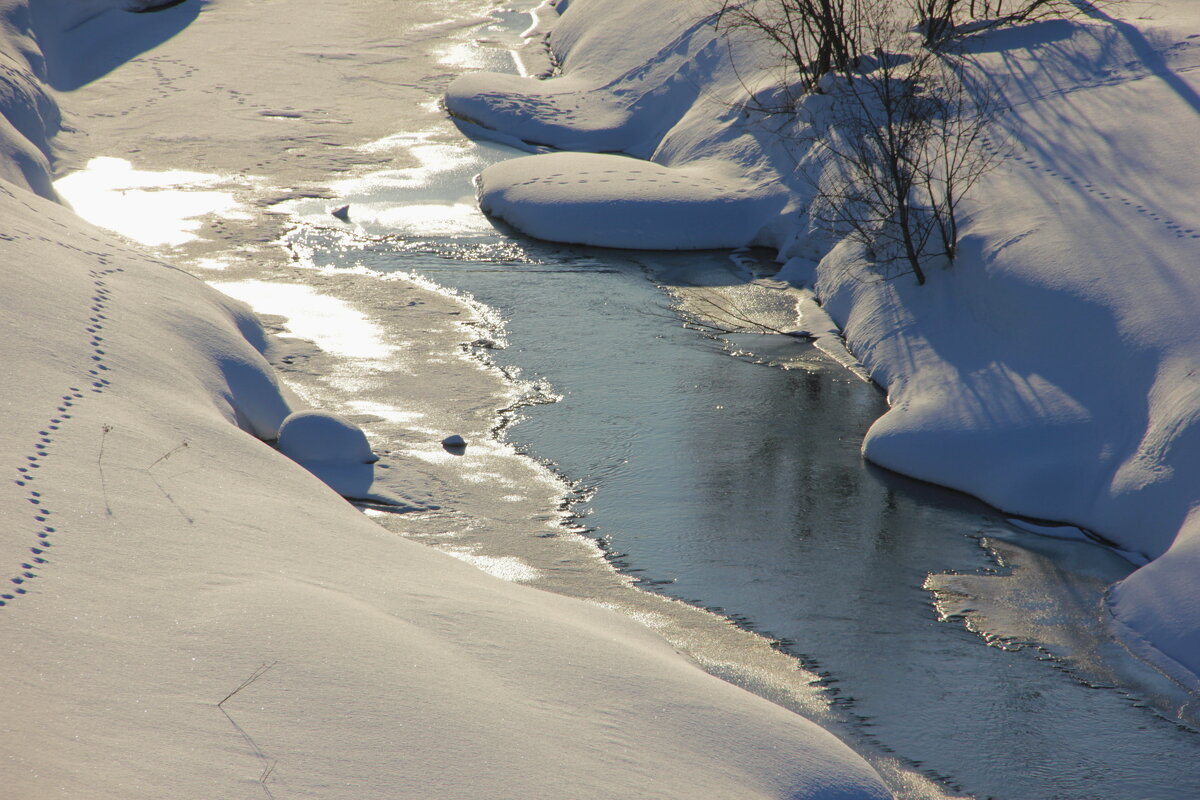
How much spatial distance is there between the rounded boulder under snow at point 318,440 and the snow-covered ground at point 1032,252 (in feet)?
11.9

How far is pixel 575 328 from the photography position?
10055mm

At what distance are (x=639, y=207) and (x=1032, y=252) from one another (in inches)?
177

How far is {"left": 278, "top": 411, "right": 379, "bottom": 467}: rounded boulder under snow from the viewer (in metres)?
7.46

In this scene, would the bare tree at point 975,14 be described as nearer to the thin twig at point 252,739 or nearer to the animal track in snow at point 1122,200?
the animal track in snow at point 1122,200

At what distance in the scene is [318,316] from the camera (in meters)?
10.1

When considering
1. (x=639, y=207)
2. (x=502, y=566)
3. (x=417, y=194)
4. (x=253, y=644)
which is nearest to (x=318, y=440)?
(x=502, y=566)

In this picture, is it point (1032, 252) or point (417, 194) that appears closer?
point (1032, 252)

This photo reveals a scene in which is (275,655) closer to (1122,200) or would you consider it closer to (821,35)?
(1122,200)

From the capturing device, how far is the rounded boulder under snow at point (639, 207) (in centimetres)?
1214

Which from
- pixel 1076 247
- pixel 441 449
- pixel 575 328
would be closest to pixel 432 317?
pixel 575 328

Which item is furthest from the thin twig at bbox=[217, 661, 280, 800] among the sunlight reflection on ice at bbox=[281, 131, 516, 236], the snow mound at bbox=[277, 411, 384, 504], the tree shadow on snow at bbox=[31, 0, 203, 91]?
the tree shadow on snow at bbox=[31, 0, 203, 91]

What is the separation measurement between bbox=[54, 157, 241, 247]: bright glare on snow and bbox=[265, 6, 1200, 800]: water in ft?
9.96

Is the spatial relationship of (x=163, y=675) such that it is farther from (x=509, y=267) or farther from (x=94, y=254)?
(x=509, y=267)

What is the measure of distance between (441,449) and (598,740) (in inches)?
165
